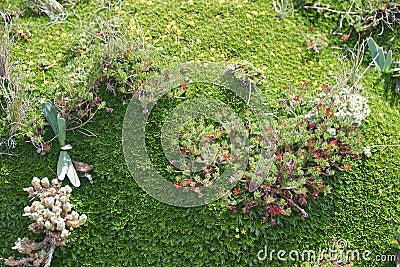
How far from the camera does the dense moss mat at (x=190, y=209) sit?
3.48 m

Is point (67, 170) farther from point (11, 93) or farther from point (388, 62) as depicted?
point (388, 62)

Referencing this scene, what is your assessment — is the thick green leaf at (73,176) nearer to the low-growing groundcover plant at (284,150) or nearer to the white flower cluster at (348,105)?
the low-growing groundcover plant at (284,150)

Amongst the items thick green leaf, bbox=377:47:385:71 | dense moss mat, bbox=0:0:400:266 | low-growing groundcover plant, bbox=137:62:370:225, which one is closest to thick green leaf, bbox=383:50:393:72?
thick green leaf, bbox=377:47:385:71

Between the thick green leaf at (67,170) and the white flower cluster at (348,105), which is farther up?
the thick green leaf at (67,170)

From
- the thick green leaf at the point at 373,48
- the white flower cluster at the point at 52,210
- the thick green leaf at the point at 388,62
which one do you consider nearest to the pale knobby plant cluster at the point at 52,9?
the white flower cluster at the point at 52,210

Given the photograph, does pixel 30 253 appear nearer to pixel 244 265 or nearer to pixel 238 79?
pixel 244 265

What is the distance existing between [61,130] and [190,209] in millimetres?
1082

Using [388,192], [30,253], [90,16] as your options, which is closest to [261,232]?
[388,192]

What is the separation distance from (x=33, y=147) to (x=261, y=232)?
180cm

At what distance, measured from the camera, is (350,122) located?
381cm

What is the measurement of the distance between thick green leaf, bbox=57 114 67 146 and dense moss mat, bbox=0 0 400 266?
0.37 feet

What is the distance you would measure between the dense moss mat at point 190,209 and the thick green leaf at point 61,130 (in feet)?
0.37

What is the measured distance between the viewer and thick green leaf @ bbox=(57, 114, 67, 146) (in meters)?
3.51

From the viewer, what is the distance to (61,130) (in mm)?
3568
